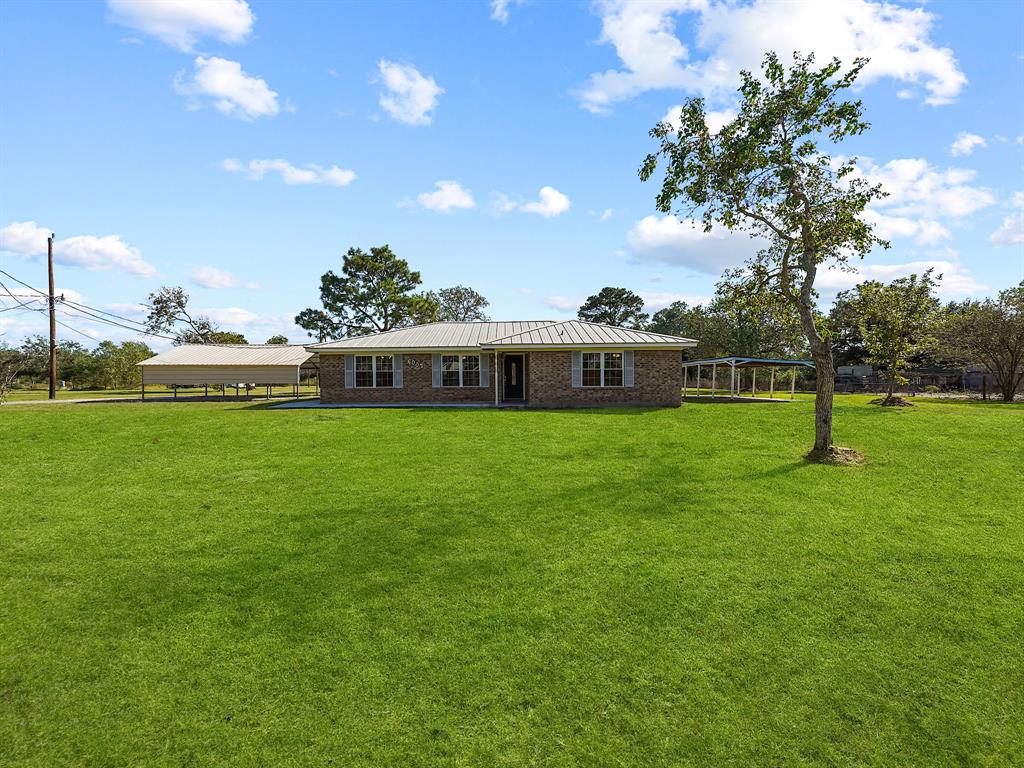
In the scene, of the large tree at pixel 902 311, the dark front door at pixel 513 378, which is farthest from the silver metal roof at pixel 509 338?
the large tree at pixel 902 311

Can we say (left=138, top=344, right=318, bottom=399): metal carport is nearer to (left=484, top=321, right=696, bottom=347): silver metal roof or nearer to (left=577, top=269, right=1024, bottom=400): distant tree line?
(left=484, top=321, right=696, bottom=347): silver metal roof

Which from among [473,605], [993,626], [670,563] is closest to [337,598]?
[473,605]

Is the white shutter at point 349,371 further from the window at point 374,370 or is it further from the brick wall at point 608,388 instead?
the brick wall at point 608,388

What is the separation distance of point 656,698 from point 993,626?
347cm

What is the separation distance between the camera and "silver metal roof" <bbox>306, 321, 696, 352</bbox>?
20547mm

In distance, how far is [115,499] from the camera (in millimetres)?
8344

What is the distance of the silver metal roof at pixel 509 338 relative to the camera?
2055 centimetres

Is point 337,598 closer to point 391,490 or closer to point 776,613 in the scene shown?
point 391,490

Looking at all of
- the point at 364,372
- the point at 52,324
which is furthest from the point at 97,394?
the point at 364,372

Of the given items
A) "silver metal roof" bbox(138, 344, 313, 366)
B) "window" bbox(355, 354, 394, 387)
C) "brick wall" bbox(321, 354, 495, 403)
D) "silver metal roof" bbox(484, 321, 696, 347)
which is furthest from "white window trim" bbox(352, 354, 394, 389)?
"silver metal roof" bbox(138, 344, 313, 366)

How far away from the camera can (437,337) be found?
2378cm

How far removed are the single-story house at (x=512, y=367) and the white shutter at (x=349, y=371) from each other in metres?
0.04

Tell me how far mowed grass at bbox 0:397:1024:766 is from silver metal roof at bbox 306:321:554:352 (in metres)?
12.4

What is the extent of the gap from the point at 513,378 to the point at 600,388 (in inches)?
156
